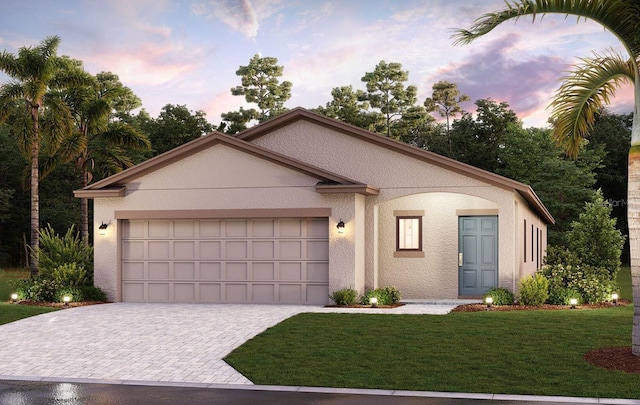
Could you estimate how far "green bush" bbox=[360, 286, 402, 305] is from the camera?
67.0 feet

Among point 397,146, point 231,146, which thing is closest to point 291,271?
point 231,146

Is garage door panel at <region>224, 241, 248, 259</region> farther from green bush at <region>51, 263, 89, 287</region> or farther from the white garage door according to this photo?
green bush at <region>51, 263, 89, 287</region>

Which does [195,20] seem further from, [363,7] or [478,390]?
[478,390]

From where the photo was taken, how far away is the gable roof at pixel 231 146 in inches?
808

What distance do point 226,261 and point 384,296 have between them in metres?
4.43

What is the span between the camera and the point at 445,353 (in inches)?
514

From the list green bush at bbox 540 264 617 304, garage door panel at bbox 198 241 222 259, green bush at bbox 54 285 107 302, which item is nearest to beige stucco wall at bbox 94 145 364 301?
green bush at bbox 54 285 107 302

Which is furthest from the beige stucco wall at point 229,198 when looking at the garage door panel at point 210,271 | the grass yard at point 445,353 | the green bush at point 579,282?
the green bush at point 579,282

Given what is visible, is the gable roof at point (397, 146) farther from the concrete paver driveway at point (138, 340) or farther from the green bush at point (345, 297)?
the green bush at point (345, 297)

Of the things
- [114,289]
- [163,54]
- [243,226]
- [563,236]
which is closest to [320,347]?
[243,226]

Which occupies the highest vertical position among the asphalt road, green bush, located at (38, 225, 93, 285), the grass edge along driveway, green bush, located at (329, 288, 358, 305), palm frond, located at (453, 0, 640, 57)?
palm frond, located at (453, 0, 640, 57)

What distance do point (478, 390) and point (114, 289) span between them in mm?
13811

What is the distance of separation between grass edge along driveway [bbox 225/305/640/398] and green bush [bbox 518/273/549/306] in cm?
231

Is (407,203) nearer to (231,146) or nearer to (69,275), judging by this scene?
(231,146)
